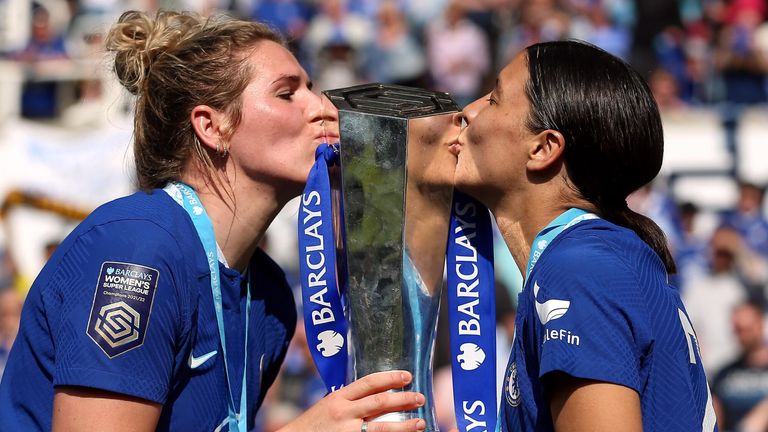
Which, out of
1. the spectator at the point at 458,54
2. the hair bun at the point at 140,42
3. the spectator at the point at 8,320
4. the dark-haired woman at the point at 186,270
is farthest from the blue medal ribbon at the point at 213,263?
the spectator at the point at 458,54

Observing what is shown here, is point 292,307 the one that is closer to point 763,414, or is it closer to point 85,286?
point 85,286

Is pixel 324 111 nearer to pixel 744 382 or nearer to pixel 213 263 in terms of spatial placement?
pixel 213 263

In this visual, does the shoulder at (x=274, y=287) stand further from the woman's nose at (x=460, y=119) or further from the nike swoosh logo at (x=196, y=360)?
the woman's nose at (x=460, y=119)

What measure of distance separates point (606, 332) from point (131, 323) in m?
1.07

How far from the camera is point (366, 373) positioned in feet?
8.52

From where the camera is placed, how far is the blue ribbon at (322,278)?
2.81 meters

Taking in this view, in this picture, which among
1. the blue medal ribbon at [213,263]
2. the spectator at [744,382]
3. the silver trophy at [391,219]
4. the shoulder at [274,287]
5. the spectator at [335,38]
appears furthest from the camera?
the spectator at [335,38]

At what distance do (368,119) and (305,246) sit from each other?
18.0 inches

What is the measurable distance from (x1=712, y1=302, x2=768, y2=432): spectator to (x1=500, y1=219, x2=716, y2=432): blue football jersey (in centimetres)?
503

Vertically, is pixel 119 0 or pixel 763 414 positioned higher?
pixel 119 0

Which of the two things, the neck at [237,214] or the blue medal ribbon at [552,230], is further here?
the neck at [237,214]

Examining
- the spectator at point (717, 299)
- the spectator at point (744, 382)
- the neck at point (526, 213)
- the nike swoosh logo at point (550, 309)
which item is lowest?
the spectator at point (744, 382)

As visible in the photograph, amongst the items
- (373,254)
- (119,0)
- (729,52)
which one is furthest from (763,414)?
(119,0)

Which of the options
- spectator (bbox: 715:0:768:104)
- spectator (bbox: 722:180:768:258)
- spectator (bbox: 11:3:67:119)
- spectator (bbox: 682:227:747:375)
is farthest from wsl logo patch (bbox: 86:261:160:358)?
spectator (bbox: 11:3:67:119)
